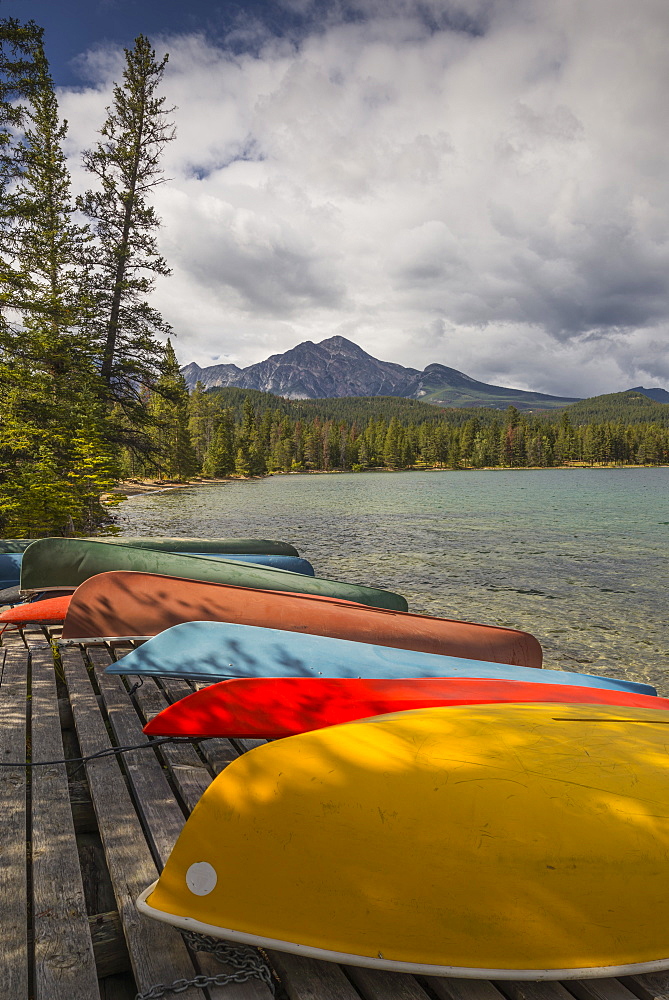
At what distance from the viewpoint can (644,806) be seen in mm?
2309

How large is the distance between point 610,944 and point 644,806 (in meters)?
0.57

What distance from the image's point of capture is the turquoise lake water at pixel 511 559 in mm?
9531

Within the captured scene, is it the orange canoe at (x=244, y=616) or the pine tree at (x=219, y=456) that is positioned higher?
the pine tree at (x=219, y=456)

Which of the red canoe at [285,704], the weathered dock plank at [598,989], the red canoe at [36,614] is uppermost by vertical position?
the red canoe at [285,704]

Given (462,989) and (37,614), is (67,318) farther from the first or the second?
(462,989)

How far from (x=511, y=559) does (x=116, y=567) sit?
43.4ft

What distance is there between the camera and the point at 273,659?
4383 millimetres

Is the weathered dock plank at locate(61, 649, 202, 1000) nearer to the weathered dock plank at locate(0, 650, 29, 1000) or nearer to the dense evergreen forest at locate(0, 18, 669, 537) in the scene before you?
the weathered dock plank at locate(0, 650, 29, 1000)

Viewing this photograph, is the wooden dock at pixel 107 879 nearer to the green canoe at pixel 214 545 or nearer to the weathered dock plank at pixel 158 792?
the weathered dock plank at pixel 158 792

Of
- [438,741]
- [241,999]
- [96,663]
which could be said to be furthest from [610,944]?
[96,663]

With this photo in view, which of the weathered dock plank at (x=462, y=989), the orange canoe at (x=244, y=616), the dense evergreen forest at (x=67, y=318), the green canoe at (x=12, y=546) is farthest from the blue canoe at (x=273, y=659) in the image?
the dense evergreen forest at (x=67, y=318)

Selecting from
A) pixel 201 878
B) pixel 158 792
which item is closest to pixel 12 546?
pixel 158 792

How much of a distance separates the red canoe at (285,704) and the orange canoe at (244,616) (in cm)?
200

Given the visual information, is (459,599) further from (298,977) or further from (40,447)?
(40,447)
